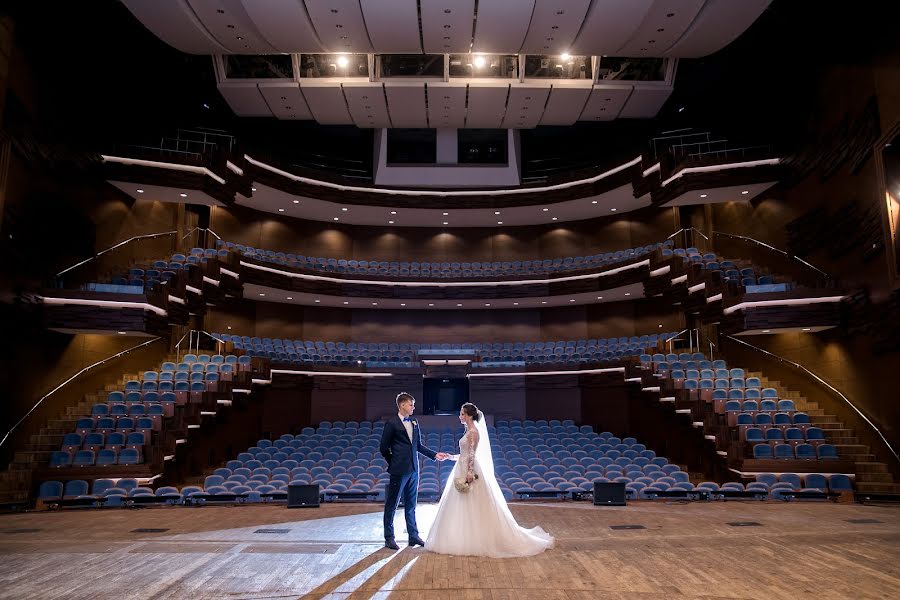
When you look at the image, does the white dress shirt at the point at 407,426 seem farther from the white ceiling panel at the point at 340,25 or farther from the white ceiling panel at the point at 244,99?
the white ceiling panel at the point at 244,99

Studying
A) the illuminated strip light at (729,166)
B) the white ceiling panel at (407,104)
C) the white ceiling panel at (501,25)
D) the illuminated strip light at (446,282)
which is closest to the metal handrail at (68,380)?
the illuminated strip light at (446,282)

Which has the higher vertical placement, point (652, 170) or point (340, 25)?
point (340, 25)

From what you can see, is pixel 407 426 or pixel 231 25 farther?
pixel 231 25

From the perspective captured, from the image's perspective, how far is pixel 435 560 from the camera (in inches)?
178

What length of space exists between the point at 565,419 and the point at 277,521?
1229cm

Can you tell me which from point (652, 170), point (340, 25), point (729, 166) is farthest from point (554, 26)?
point (729, 166)

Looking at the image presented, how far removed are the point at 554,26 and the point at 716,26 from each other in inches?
131

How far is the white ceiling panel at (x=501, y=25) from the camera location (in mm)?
11922

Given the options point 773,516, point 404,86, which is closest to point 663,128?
point 404,86

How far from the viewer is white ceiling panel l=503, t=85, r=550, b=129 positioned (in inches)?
621

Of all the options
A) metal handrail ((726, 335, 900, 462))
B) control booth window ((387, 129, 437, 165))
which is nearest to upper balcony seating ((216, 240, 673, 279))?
control booth window ((387, 129, 437, 165))

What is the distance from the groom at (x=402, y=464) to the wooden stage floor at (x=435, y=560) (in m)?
0.20

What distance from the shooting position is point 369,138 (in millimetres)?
19547

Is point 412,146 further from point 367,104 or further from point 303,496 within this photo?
point 303,496
